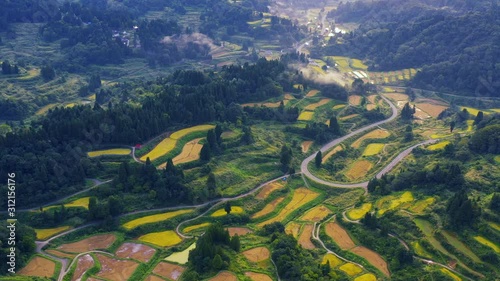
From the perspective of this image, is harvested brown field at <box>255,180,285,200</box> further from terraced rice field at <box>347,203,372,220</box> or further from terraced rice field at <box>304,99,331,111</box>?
terraced rice field at <box>304,99,331,111</box>

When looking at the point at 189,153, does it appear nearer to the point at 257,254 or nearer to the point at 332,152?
the point at 257,254

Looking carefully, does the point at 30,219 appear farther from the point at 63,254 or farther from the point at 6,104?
the point at 6,104

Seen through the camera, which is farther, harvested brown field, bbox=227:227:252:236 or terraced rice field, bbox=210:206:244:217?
terraced rice field, bbox=210:206:244:217

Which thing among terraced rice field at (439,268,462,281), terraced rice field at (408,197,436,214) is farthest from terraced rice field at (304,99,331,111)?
terraced rice field at (439,268,462,281)

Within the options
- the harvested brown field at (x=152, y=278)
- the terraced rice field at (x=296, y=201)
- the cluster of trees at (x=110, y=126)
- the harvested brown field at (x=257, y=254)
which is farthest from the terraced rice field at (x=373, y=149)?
the harvested brown field at (x=152, y=278)

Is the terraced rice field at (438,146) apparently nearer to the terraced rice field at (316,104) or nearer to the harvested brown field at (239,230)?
the terraced rice field at (316,104)
